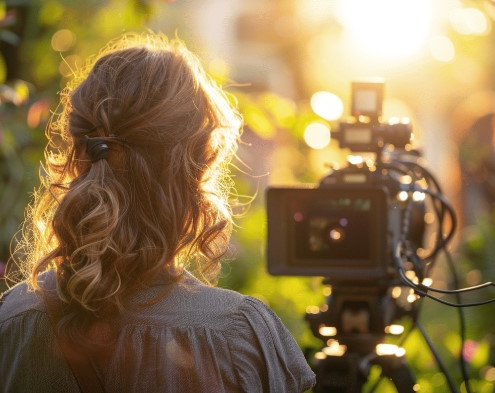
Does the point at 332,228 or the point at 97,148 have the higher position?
the point at 97,148

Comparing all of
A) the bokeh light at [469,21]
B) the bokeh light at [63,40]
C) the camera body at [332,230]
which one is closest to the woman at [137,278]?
the camera body at [332,230]

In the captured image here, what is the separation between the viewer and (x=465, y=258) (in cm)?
574

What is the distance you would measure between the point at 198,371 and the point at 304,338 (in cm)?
261

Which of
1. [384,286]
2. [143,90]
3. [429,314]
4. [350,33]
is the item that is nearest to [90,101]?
[143,90]

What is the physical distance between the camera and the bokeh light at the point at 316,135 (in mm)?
3445

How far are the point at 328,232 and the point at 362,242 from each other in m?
0.08

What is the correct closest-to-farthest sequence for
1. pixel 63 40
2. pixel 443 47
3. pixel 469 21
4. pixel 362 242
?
pixel 362 242, pixel 469 21, pixel 443 47, pixel 63 40

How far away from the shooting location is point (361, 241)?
2156 mm

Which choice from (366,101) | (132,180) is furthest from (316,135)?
(132,180)

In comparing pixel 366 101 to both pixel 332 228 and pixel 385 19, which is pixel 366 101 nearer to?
pixel 332 228

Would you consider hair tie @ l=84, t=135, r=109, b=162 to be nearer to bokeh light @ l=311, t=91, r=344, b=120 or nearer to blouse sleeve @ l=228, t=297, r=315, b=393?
blouse sleeve @ l=228, t=297, r=315, b=393

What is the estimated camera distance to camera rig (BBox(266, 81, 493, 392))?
2139mm

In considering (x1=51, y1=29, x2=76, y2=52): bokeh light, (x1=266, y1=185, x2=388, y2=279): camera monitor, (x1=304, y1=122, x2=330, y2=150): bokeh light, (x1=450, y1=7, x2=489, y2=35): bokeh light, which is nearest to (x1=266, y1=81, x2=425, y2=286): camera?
(x1=266, y1=185, x2=388, y2=279): camera monitor

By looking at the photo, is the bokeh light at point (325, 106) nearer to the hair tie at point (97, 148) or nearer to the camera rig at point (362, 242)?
the camera rig at point (362, 242)
